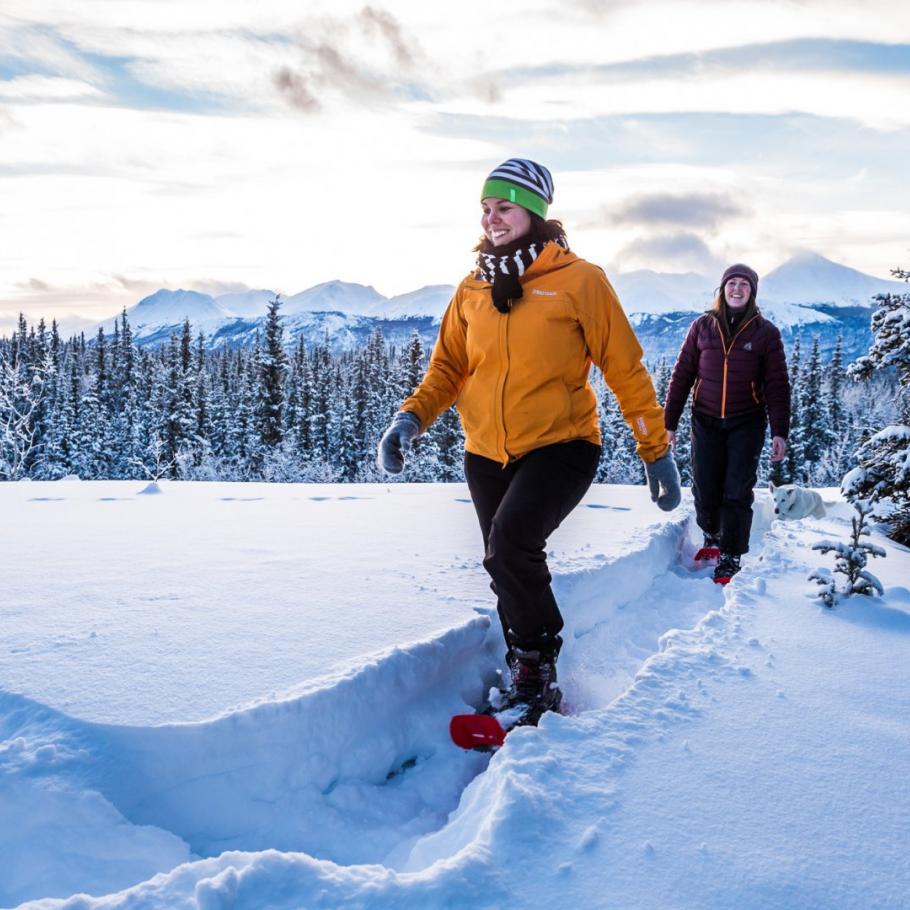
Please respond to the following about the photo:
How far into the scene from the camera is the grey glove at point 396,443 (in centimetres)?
299

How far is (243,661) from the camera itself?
2.61 meters

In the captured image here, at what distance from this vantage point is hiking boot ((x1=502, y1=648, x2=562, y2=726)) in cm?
271

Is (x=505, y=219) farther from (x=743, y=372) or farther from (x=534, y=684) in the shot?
(x=743, y=372)

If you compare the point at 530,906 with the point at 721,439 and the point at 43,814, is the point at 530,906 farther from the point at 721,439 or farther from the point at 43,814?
the point at 721,439

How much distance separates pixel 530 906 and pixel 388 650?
4.71 ft

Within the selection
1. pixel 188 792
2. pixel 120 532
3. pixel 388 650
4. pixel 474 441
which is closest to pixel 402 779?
pixel 388 650

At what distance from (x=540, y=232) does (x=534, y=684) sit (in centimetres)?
191

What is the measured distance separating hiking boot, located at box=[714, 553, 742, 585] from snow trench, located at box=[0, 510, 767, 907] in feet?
8.65

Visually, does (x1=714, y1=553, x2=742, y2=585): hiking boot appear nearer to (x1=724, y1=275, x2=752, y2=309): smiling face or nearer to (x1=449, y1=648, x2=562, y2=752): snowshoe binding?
(x1=724, y1=275, x2=752, y2=309): smiling face

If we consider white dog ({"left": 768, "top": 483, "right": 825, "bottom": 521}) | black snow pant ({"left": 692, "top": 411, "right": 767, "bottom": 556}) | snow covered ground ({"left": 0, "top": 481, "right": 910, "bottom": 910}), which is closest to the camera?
snow covered ground ({"left": 0, "top": 481, "right": 910, "bottom": 910})

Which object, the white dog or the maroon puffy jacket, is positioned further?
the white dog

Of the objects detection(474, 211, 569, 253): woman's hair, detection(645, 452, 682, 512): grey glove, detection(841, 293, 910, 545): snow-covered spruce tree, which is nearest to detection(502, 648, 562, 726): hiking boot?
detection(645, 452, 682, 512): grey glove

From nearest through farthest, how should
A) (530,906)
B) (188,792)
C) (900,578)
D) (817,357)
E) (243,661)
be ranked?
1. (530,906)
2. (188,792)
3. (243,661)
4. (900,578)
5. (817,357)

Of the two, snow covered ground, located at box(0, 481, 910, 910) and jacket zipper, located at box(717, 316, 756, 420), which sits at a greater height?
jacket zipper, located at box(717, 316, 756, 420)
